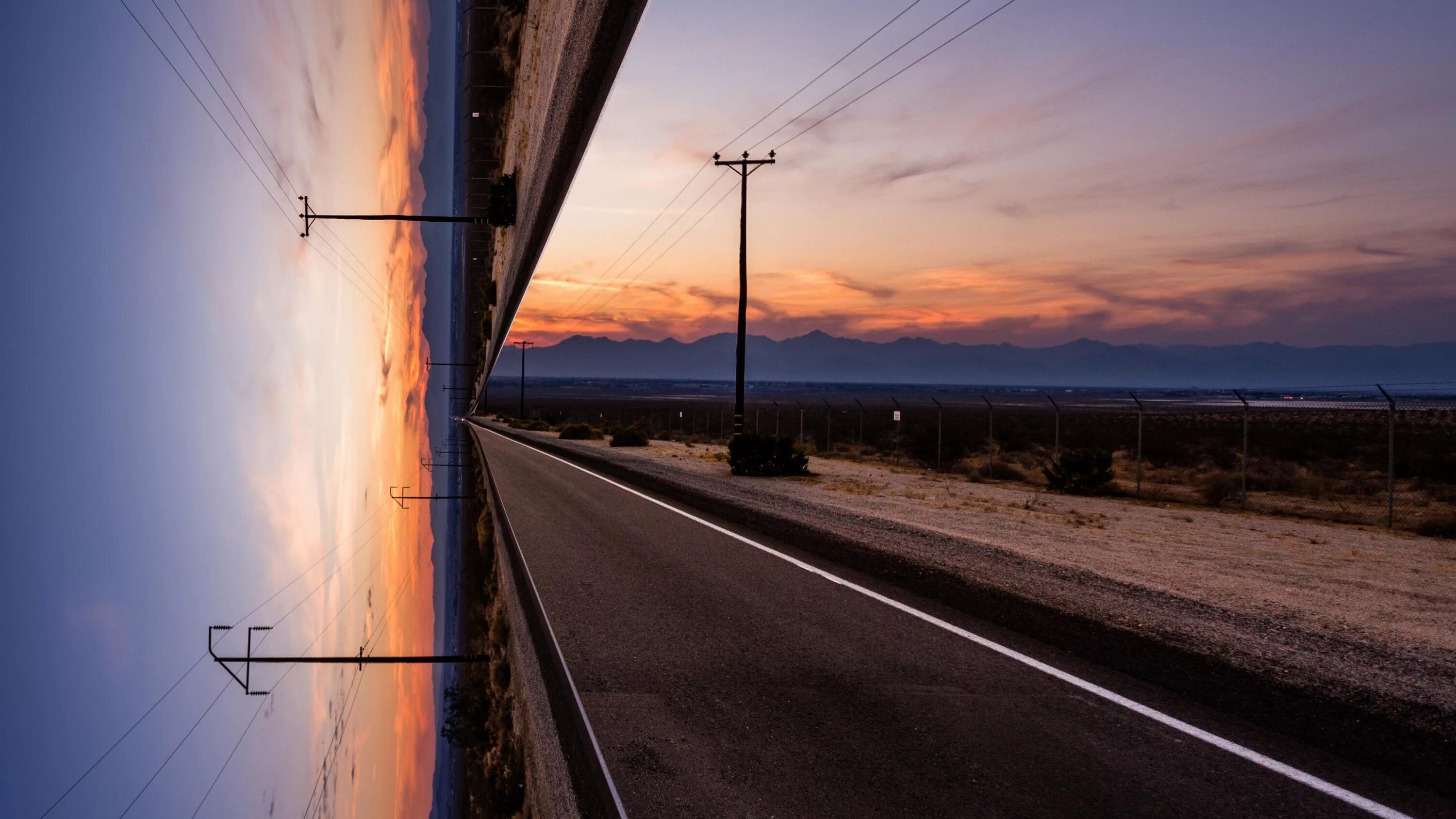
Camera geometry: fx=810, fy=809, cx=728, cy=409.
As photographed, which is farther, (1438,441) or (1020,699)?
(1438,441)

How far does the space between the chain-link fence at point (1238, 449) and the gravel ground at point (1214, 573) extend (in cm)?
277

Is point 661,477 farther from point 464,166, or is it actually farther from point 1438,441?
point 1438,441

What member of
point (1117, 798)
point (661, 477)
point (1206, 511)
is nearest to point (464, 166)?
point (661, 477)

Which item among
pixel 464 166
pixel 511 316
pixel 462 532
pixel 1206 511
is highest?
pixel 464 166

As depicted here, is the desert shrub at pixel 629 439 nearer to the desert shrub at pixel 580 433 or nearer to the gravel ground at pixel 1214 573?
the desert shrub at pixel 580 433

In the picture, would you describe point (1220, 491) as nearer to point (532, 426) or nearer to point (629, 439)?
point (629, 439)

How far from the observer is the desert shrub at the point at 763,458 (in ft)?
82.1

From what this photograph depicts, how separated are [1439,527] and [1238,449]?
30.3m

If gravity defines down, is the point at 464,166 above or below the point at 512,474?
above

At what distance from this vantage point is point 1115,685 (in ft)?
19.0

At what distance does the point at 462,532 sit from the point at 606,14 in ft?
64.9

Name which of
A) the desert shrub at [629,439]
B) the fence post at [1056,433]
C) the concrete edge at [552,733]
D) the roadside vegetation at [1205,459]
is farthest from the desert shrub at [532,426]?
the concrete edge at [552,733]

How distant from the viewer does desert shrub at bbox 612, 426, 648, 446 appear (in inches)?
1716

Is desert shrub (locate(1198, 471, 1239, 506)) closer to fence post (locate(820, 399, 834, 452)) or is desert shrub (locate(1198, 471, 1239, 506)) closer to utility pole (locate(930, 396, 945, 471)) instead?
utility pole (locate(930, 396, 945, 471))
